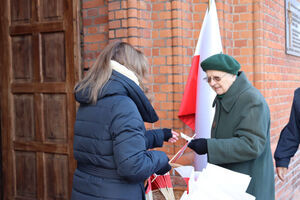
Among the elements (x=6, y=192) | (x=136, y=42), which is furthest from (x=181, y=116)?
(x=6, y=192)

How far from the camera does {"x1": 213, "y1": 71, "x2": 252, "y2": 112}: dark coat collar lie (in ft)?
6.91

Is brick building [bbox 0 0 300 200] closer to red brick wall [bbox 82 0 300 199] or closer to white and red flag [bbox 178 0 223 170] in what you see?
red brick wall [bbox 82 0 300 199]

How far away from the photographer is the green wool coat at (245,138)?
201 cm

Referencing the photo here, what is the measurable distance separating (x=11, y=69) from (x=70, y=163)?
1.34 metres

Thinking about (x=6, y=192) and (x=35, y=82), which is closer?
(x=35, y=82)

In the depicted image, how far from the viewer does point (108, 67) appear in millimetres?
2018

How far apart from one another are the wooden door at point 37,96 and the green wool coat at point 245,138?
6.54 ft

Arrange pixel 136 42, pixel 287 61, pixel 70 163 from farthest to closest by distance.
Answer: pixel 287 61 < pixel 70 163 < pixel 136 42

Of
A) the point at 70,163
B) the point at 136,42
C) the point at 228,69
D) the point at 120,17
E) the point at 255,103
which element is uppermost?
the point at 120,17

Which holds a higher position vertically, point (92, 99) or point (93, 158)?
point (92, 99)

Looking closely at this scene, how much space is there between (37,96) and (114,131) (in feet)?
7.34

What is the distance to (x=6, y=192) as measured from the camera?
4078 mm

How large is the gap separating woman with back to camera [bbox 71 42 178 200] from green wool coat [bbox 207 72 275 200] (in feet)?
1.29

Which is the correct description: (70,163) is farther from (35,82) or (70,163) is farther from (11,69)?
(11,69)
